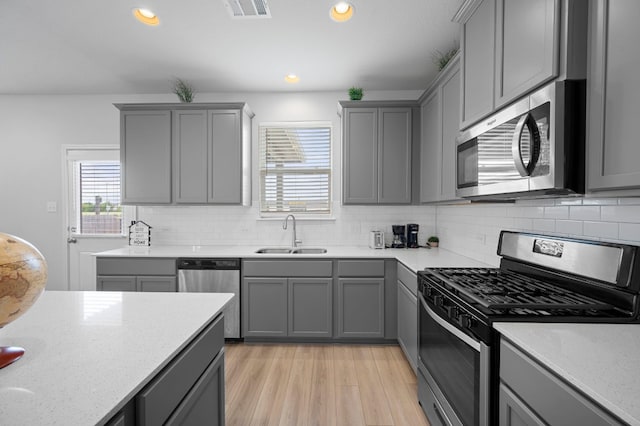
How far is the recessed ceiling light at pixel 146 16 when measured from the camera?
7.62ft

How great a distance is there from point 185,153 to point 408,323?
2816 mm

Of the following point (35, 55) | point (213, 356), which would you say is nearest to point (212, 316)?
point (213, 356)

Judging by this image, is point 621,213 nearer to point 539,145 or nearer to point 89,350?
point 539,145

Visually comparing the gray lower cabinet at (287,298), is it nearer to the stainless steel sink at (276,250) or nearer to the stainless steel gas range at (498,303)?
the stainless steel sink at (276,250)

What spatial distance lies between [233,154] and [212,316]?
2.41m

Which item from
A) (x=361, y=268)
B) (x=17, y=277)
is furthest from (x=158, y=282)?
(x=17, y=277)

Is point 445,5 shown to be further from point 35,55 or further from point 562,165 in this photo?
point 35,55

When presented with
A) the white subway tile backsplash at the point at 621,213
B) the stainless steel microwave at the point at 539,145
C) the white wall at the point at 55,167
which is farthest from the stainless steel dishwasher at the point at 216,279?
the white subway tile backsplash at the point at 621,213

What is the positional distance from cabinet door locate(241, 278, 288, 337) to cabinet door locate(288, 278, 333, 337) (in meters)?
0.08

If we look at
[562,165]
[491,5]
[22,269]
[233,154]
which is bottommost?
[22,269]

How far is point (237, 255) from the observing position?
3139 mm

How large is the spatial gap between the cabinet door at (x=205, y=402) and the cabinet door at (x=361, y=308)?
1735 millimetres

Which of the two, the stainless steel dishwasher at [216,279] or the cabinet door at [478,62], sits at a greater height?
the cabinet door at [478,62]

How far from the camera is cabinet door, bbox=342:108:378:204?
340 cm
